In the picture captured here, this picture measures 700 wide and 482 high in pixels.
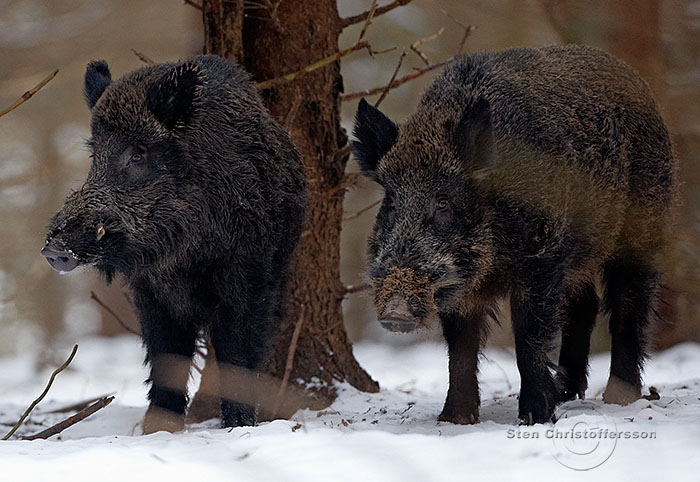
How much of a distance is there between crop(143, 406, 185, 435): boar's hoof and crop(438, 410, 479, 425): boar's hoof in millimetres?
1425

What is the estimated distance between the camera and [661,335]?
27.1ft

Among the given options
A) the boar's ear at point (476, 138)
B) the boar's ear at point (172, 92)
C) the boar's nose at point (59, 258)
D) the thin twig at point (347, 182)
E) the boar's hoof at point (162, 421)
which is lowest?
the boar's hoof at point (162, 421)

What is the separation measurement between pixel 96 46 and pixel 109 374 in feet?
14.7

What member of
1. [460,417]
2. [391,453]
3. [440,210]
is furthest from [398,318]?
[460,417]

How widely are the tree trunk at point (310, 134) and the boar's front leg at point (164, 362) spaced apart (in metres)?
1.04

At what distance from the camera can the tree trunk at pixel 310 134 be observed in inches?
219

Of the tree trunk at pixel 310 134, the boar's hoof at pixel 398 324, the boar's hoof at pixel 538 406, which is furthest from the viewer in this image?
the tree trunk at pixel 310 134

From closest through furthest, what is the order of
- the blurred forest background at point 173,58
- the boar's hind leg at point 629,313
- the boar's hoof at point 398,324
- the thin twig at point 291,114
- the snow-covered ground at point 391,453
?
the snow-covered ground at point 391,453 < the boar's hoof at point 398,324 < the boar's hind leg at point 629,313 < the thin twig at point 291,114 < the blurred forest background at point 173,58

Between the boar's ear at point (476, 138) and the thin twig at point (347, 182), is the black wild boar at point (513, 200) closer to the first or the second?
the boar's ear at point (476, 138)

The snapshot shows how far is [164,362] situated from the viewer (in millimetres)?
4484

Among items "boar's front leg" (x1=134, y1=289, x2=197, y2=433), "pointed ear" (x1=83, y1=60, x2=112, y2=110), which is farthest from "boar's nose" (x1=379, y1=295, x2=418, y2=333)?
"pointed ear" (x1=83, y1=60, x2=112, y2=110)

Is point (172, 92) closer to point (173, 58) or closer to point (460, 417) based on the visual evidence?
point (460, 417)

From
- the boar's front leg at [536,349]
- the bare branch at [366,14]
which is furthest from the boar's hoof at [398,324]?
the bare branch at [366,14]

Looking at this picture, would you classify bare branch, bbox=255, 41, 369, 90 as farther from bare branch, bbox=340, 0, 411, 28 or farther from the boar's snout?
→ the boar's snout
